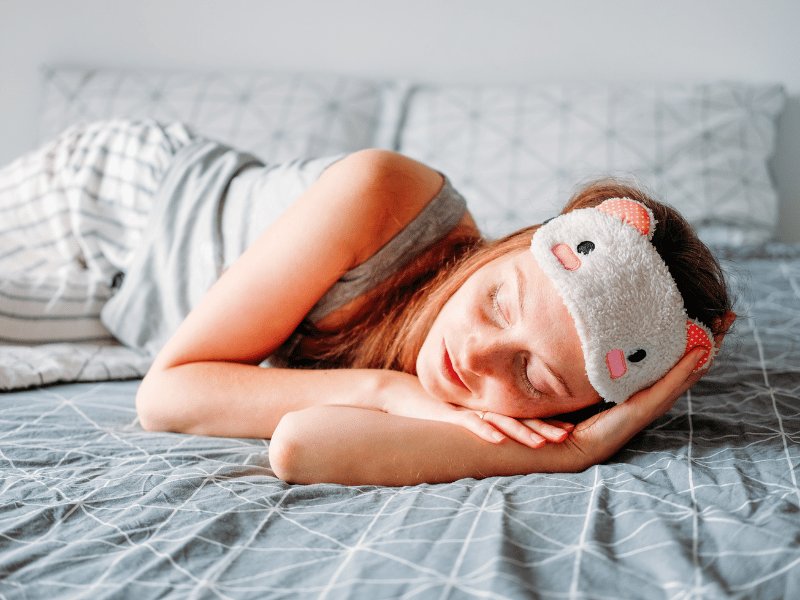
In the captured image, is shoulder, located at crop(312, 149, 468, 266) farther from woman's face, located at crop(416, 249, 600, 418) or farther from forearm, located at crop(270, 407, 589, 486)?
forearm, located at crop(270, 407, 589, 486)

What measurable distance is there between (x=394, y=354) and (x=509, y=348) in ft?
1.11

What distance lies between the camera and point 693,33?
2217 mm

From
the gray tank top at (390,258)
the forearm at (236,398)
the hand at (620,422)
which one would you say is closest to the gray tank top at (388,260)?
the gray tank top at (390,258)

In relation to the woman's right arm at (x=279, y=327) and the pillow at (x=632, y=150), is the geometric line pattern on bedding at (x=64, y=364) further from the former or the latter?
the pillow at (x=632, y=150)

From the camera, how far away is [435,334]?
0.88m

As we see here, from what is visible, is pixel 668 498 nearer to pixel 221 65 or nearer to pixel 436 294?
pixel 436 294

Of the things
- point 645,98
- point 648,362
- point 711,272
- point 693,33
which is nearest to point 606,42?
point 693,33

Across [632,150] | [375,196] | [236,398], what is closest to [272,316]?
[236,398]

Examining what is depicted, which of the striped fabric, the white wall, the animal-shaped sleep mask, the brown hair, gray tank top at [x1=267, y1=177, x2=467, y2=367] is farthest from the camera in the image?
the white wall

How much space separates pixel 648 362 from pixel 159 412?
0.74 meters

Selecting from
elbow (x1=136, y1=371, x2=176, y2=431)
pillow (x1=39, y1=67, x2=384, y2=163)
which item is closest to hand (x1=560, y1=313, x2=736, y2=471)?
elbow (x1=136, y1=371, x2=176, y2=431)

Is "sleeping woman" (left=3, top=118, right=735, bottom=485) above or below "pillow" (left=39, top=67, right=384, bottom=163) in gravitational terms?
below

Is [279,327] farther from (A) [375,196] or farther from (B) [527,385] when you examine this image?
(B) [527,385]

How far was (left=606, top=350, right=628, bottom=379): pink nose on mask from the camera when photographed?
0.77 metres
